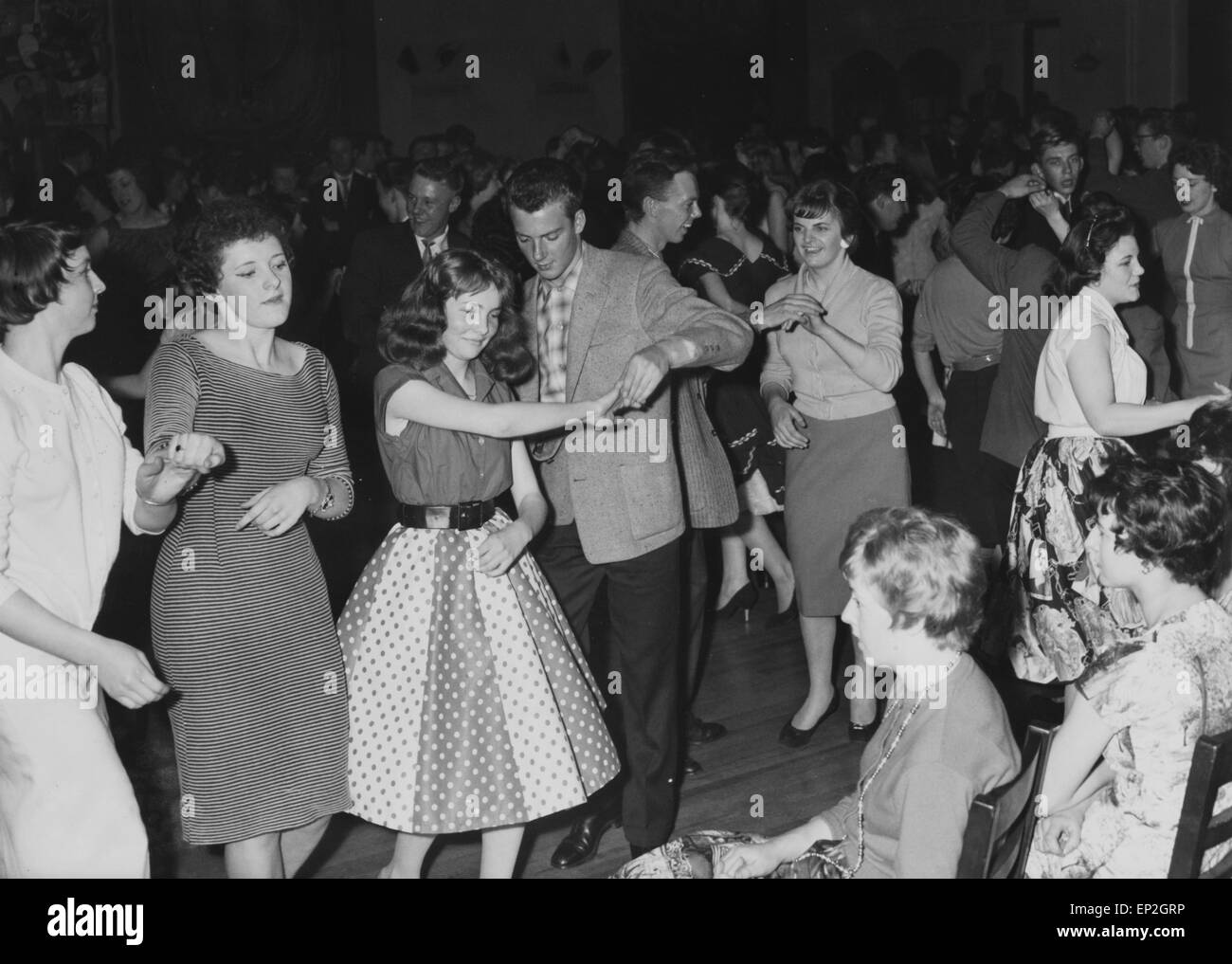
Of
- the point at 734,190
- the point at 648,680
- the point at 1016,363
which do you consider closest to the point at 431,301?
the point at 648,680

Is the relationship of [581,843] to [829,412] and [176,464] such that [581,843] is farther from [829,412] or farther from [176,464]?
[176,464]

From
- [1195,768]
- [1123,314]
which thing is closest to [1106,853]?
[1195,768]

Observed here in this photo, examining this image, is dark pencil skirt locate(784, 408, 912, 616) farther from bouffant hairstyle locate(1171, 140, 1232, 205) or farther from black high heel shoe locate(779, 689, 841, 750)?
bouffant hairstyle locate(1171, 140, 1232, 205)

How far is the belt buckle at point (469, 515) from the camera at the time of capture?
2.86 meters

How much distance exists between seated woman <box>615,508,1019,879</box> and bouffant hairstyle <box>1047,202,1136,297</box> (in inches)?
64.6

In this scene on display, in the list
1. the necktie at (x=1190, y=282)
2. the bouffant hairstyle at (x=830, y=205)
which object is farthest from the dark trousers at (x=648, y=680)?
the necktie at (x=1190, y=282)

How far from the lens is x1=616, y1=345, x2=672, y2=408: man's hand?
283cm

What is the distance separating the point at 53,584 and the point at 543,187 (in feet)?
4.43

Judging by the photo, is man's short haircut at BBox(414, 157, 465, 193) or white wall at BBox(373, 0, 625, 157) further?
white wall at BBox(373, 0, 625, 157)

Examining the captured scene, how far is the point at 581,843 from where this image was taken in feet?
11.3

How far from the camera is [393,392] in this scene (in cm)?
283

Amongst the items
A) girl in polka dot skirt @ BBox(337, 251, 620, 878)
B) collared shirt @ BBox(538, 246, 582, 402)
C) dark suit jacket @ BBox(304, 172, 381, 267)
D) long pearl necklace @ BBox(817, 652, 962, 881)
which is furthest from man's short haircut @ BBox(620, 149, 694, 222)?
dark suit jacket @ BBox(304, 172, 381, 267)
